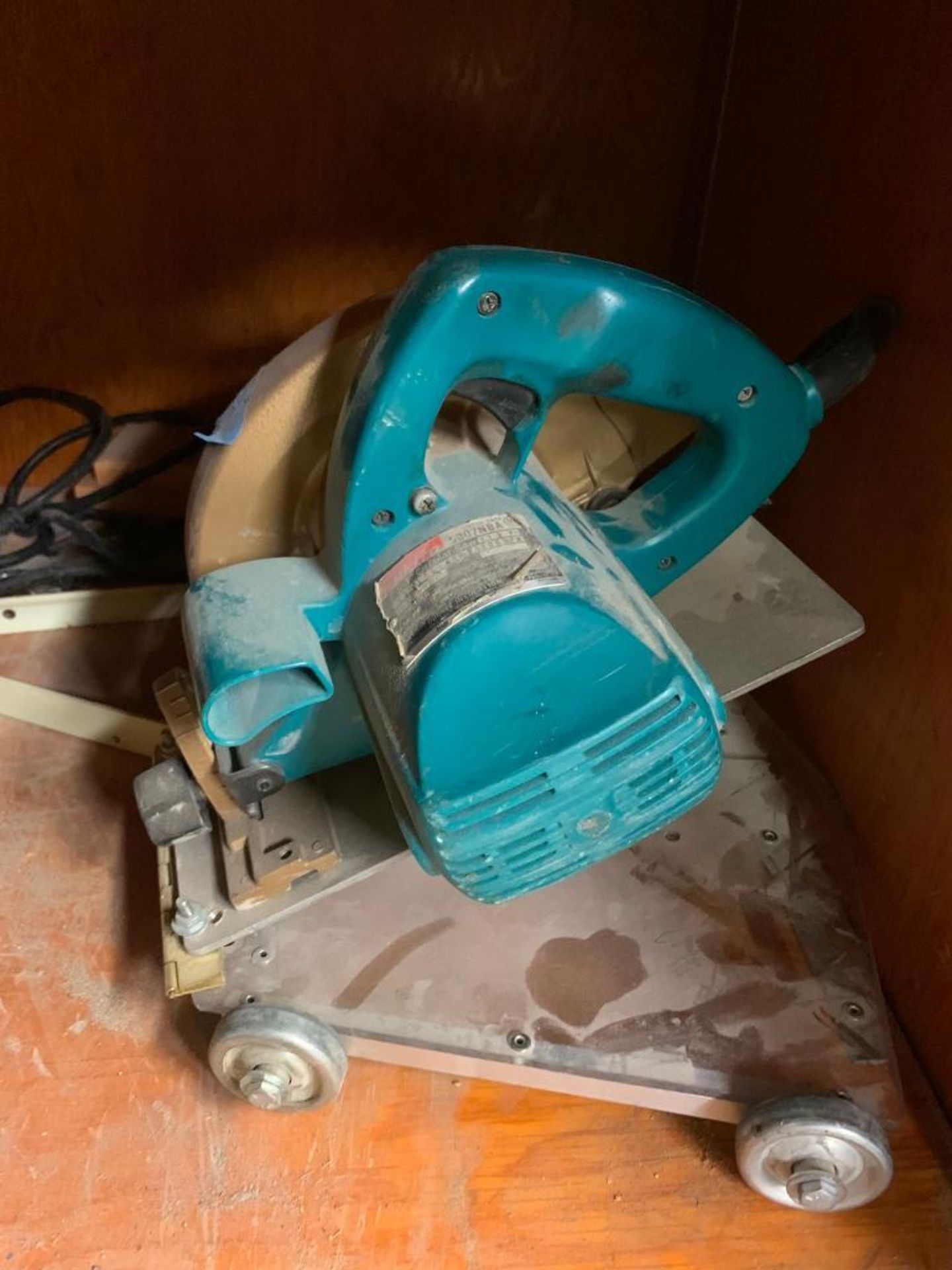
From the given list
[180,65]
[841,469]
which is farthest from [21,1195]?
[180,65]

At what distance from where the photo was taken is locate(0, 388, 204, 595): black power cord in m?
1.07

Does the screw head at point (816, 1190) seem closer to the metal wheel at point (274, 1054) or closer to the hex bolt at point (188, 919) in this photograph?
the metal wheel at point (274, 1054)

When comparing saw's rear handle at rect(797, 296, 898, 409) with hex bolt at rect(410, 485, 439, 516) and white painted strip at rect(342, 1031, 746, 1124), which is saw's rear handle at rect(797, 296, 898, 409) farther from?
white painted strip at rect(342, 1031, 746, 1124)

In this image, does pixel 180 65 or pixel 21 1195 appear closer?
pixel 21 1195

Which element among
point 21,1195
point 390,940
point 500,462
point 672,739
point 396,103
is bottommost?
point 21,1195

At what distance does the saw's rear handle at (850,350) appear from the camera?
0.67 m

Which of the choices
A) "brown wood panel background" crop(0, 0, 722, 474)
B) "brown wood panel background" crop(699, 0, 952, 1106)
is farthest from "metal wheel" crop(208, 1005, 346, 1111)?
"brown wood panel background" crop(0, 0, 722, 474)

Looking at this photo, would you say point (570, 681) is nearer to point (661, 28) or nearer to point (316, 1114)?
point (316, 1114)

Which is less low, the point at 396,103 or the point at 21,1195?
the point at 396,103

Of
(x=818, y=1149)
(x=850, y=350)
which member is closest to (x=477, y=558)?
(x=850, y=350)

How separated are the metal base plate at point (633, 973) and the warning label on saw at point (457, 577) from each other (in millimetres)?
240

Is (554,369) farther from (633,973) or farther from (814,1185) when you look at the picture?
(814,1185)

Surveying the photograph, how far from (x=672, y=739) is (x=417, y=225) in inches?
25.6

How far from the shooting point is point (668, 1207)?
706 mm
